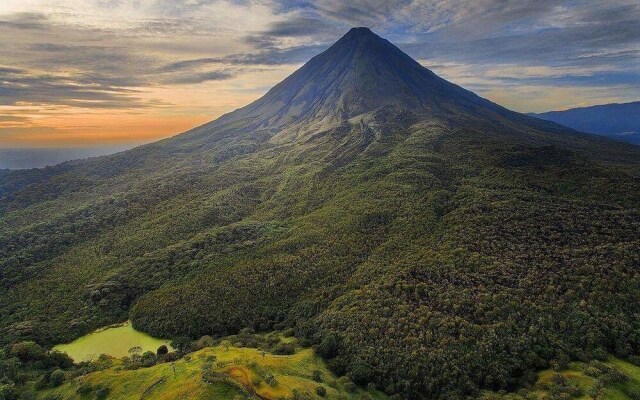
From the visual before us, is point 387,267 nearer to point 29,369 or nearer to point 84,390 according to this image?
point 84,390

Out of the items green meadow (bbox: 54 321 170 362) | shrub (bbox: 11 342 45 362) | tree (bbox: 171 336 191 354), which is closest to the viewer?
shrub (bbox: 11 342 45 362)

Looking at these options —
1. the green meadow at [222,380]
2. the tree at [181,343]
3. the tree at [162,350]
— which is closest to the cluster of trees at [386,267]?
the tree at [181,343]

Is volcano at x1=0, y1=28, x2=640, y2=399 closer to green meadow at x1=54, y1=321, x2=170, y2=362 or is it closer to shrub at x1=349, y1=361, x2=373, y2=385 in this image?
shrub at x1=349, y1=361, x2=373, y2=385

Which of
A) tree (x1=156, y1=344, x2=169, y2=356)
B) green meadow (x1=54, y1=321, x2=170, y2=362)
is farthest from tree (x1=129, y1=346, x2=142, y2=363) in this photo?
tree (x1=156, y1=344, x2=169, y2=356)

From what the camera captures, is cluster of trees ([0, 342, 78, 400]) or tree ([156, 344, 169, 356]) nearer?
cluster of trees ([0, 342, 78, 400])

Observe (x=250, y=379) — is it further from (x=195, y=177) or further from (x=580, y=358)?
(x=195, y=177)

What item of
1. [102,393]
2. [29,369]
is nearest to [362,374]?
[102,393]
